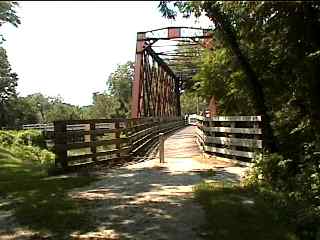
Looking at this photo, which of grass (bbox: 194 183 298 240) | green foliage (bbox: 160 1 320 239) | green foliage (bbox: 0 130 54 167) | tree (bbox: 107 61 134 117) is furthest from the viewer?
tree (bbox: 107 61 134 117)

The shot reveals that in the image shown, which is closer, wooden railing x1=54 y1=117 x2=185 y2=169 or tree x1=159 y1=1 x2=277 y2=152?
tree x1=159 y1=1 x2=277 y2=152

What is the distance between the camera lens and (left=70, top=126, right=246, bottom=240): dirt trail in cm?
679

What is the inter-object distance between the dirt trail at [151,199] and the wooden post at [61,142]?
1106mm

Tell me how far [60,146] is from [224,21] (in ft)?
14.6

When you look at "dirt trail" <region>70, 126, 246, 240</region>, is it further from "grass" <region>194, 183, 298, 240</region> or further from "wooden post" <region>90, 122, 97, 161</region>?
"wooden post" <region>90, 122, 97, 161</region>

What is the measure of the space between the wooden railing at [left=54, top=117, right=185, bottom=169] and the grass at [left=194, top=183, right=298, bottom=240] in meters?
4.12

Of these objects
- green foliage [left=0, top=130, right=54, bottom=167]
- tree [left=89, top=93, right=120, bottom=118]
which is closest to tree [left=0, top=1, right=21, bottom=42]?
green foliage [left=0, top=130, right=54, bottom=167]

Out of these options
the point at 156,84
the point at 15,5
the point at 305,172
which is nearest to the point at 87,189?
the point at 305,172

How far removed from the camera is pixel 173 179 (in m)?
10.7

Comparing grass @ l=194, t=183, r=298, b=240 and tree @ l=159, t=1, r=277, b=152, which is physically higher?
tree @ l=159, t=1, r=277, b=152

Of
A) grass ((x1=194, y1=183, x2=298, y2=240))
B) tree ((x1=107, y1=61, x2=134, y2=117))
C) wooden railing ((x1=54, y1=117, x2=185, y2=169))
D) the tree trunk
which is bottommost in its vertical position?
grass ((x1=194, y1=183, x2=298, y2=240))

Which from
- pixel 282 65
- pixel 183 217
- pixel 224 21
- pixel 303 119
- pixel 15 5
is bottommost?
pixel 183 217

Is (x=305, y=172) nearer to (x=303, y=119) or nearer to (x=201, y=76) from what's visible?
(x=303, y=119)

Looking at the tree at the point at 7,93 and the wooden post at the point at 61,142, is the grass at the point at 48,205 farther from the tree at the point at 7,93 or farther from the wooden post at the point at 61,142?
the tree at the point at 7,93
